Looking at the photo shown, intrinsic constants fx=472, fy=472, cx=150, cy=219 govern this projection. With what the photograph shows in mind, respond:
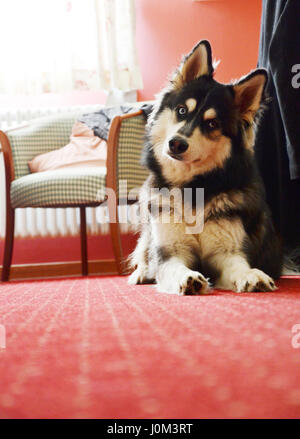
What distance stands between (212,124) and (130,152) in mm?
1011

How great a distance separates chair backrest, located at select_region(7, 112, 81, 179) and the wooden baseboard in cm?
77

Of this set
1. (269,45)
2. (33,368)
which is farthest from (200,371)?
(269,45)

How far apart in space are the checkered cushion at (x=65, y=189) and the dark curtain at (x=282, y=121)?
2.80 feet

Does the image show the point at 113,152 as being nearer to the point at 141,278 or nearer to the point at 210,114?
the point at 141,278

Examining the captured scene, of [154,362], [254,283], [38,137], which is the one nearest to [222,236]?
[254,283]

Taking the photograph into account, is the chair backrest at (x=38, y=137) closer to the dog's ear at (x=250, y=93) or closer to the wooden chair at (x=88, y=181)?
A: the wooden chair at (x=88, y=181)

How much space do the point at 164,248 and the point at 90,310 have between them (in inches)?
20.6

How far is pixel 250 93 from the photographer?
5.19 ft

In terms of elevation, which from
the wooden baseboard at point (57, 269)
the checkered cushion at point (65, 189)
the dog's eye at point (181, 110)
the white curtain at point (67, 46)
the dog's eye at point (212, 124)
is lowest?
the wooden baseboard at point (57, 269)

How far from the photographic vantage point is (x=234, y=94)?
1582 millimetres

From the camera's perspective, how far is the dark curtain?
65.4 inches

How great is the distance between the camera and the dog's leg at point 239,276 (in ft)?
4.14

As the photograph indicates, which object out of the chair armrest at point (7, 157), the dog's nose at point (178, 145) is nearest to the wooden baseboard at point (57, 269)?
the chair armrest at point (7, 157)

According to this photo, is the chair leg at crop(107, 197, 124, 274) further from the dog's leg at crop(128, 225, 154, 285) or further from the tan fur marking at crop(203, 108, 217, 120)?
the tan fur marking at crop(203, 108, 217, 120)
